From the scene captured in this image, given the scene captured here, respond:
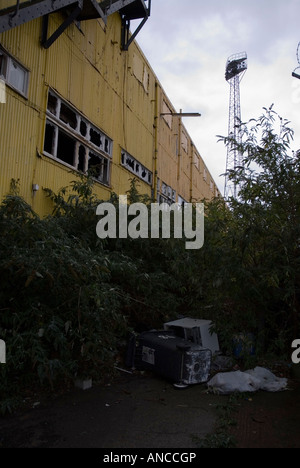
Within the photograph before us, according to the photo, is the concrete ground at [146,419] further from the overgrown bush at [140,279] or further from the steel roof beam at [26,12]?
the steel roof beam at [26,12]

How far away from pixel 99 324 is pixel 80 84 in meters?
7.08

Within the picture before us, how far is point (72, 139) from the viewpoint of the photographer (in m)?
8.70

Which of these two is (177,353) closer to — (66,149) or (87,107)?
(66,149)

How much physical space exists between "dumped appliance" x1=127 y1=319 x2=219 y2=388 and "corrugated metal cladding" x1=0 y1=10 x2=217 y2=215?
12.7ft

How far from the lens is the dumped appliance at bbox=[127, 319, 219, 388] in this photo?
412 centimetres

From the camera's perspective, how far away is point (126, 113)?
1181 centimetres

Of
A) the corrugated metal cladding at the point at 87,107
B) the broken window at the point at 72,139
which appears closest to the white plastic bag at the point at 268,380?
the broken window at the point at 72,139

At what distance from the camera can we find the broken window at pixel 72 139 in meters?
7.89

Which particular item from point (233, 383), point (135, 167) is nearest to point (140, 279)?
point (233, 383)

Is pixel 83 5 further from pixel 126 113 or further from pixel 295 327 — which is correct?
pixel 295 327

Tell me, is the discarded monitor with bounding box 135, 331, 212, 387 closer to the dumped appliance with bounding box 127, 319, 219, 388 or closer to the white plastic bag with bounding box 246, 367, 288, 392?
the dumped appliance with bounding box 127, 319, 219, 388

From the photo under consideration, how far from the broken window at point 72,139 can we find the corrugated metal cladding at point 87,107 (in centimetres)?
8

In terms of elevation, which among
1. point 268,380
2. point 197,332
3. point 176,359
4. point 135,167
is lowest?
point 268,380

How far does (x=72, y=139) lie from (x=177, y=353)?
21.1 ft
